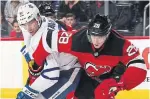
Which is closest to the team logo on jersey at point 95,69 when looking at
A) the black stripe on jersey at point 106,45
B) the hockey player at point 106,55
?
the hockey player at point 106,55

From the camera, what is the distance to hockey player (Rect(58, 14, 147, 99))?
2.83 m

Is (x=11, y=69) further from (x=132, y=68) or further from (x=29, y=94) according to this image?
Result: (x=132, y=68)

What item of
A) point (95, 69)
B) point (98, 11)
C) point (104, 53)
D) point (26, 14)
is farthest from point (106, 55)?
point (98, 11)

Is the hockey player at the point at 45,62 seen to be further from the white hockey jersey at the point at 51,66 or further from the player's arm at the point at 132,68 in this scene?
the player's arm at the point at 132,68

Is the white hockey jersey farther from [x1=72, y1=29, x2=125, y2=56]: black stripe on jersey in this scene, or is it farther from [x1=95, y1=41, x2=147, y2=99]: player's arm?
[x1=95, y1=41, x2=147, y2=99]: player's arm

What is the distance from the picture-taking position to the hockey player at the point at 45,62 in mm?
3152

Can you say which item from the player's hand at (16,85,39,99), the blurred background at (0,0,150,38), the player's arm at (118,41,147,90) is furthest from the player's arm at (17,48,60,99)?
the blurred background at (0,0,150,38)

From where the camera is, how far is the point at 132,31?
18.2 feet

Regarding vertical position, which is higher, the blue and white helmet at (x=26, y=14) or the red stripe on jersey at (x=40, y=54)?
the blue and white helmet at (x=26, y=14)

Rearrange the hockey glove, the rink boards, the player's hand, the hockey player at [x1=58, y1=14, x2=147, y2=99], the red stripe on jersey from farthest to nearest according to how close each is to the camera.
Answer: the rink boards, the hockey glove, the player's hand, the red stripe on jersey, the hockey player at [x1=58, y1=14, x2=147, y2=99]

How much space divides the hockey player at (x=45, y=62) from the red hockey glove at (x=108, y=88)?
14.6 inches

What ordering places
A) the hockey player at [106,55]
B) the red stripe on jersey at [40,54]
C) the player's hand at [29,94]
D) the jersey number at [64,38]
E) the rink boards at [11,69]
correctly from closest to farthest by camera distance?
the hockey player at [106,55]
the jersey number at [64,38]
the red stripe on jersey at [40,54]
the player's hand at [29,94]
the rink boards at [11,69]

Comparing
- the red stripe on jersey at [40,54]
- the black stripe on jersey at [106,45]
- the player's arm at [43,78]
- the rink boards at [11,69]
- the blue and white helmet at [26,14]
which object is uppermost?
the blue and white helmet at [26,14]

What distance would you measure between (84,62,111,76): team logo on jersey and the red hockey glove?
0.14m
